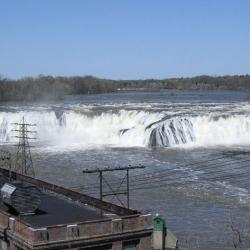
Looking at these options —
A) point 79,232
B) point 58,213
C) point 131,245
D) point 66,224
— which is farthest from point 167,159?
point 66,224

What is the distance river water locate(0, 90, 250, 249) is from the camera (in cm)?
Result: 2808

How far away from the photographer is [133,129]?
57.7m

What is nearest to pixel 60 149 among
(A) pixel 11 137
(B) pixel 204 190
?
(A) pixel 11 137

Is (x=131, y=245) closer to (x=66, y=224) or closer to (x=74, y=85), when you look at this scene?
(x=66, y=224)

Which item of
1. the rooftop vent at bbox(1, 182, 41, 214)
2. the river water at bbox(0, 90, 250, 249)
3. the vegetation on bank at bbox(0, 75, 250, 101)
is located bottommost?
the river water at bbox(0, 90, 250, 249)

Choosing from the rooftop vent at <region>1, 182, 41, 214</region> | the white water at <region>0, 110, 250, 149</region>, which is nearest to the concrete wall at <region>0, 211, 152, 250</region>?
the rooftop vent at <region>1, 182, 41, 214</region>

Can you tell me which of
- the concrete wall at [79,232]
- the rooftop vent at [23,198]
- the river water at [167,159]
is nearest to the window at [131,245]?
the concrete wall at [79,232]

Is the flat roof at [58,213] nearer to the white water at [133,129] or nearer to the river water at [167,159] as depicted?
the river water at [167,159]

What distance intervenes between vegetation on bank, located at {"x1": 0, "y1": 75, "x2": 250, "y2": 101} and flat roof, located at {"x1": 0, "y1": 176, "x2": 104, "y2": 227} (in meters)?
94.4

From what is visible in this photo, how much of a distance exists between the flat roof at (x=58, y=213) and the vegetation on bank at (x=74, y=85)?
310 ft

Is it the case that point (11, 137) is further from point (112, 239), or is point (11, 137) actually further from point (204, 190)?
point (112, 239)

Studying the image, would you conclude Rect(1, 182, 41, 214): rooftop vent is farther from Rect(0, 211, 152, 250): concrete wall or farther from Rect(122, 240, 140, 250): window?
Rect(122, 240, 140, 250): window

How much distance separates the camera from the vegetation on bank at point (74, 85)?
118 metres

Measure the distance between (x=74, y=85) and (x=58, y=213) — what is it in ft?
427
